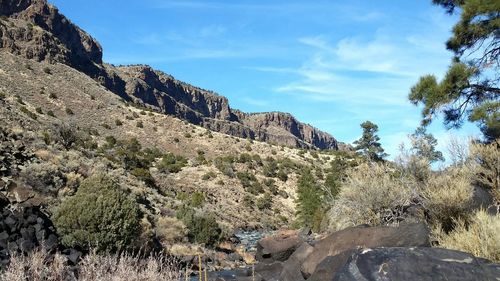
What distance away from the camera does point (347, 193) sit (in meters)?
15.6

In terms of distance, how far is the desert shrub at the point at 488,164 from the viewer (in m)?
12.9

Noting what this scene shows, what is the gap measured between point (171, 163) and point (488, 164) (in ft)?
131

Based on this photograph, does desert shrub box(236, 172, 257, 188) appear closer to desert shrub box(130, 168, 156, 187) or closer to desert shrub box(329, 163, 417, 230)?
desert shrub box(130, 168, 156, 187)

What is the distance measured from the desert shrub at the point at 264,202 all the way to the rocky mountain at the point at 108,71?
119 ft

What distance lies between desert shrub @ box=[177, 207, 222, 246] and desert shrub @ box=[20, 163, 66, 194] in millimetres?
7465

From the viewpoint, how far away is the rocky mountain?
63.6 m

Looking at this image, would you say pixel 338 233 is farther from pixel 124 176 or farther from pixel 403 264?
pixel 124 176

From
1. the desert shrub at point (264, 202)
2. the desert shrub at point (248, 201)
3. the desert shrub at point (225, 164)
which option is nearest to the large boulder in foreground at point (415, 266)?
the desert shrub at point (248, 201)

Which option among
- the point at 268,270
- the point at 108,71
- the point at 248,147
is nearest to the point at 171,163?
the point at 248,147

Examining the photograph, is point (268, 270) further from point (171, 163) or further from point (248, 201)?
point (171, 163)

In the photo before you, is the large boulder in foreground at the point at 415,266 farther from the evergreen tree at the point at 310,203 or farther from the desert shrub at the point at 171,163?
the desert shrub at the point at 171,163

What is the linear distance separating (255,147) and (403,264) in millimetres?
60323

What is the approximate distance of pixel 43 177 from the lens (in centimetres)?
2139

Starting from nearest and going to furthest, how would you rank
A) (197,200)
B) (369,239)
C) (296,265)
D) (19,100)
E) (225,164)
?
(369,239)
(296,265)
(197,200)
(19,100)
(225,164)
